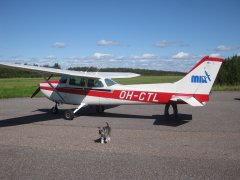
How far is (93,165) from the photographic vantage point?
19.7ft

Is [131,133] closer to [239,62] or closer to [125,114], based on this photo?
[125,114]

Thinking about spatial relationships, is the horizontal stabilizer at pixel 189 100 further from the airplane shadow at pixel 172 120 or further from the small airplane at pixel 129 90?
the airplane shadow at pixel 172 120

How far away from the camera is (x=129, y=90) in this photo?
39.4ft

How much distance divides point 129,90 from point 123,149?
4.91 meters

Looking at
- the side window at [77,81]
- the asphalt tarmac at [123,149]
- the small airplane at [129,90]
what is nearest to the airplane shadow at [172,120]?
the asphalt tarmac at [123,149]

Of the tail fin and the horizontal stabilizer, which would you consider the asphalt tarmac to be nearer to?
the horizontal stabilizer

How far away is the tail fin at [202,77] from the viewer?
1061 centimetres

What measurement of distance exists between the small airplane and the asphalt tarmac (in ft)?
3.01

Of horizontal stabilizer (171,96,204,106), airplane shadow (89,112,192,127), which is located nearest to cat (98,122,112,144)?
horizontal stabilizer (171,96,204,106)

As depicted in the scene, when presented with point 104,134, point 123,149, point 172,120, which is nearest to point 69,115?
point 172,120

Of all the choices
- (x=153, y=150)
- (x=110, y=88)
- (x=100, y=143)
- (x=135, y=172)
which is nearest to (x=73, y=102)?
(x=110, y=88)

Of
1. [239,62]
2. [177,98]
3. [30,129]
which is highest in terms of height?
[239,62]

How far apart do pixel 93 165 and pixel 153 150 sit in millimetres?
1830

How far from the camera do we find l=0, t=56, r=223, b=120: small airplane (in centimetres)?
1072
